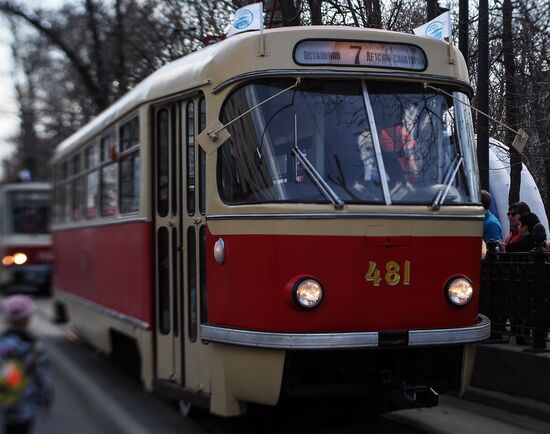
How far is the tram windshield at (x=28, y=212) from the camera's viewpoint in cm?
2520

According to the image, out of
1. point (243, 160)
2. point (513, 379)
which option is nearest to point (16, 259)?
point (513, 379)

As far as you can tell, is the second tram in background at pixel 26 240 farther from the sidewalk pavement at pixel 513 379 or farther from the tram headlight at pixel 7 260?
the sidewalk pavement at pixel 513 379

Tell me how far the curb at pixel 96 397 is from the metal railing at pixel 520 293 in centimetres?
359

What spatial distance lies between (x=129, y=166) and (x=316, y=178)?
10.4 feet

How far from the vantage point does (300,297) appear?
5.79 meters

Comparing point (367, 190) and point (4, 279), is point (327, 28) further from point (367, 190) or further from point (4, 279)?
point (4, 279)

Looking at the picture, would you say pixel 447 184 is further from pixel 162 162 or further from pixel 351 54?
pixel 162 162

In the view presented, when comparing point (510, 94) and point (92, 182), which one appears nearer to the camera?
point (510, 94)

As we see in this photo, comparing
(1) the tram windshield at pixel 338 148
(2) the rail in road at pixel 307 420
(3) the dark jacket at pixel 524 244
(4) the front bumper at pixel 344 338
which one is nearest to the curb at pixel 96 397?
(2) the rail in road at pixel 307 420

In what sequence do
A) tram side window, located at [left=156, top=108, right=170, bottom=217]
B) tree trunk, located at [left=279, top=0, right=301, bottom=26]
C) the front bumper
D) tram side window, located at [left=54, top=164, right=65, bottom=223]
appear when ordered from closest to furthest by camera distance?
the front bumper
tram side window, located at [left=156, top=108, right=170, bottom=217]
tree trunk, located at [left=279, top=0, right=301, bottom=26]
tram side window, located at [left=54, top=164, right=65, bottom=223]

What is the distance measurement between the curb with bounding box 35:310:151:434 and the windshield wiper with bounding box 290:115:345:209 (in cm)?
291

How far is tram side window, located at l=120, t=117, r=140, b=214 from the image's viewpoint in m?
8.20

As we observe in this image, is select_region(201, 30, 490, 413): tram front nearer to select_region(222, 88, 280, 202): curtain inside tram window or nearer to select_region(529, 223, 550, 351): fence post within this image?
select_region(222, 88, 280, 202): curtain inside tram window

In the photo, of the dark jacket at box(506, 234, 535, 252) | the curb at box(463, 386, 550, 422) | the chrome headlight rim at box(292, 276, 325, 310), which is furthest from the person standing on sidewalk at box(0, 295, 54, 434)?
the dark jacket at box(506, 234, 535, 252)
